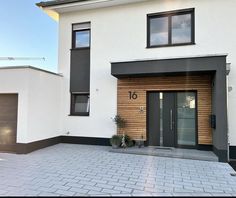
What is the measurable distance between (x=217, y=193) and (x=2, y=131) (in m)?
7.29

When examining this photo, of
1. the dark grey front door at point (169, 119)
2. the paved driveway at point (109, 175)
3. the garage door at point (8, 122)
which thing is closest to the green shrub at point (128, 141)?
the paved driveway at point (109, 175)

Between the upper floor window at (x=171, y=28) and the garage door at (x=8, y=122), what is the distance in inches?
223

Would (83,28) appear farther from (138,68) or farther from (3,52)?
(3,52)

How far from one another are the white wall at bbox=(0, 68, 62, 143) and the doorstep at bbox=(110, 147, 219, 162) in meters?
2.89

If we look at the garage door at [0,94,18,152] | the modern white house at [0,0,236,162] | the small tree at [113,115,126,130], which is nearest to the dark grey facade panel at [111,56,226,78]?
the modern white house at [0,0,236,162]

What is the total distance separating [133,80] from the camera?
342 inches

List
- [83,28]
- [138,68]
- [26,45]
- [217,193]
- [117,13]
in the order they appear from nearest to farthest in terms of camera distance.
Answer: [217,193] < [138,68] < [117,13] < [83,28] < [26,45]

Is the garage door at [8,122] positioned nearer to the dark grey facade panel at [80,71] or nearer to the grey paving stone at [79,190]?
the dark grey facade panel at [80,71]

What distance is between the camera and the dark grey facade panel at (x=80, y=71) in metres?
9.48

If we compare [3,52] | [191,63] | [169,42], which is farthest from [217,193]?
[3,52]

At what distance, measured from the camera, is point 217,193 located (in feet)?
14.0

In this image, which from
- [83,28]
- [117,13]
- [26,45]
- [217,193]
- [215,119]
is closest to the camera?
[217,193]

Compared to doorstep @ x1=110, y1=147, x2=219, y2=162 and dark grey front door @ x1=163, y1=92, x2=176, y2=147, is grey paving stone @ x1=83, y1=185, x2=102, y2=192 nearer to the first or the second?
doorstep @ x1=110, y1=147, x2=219, y2=162

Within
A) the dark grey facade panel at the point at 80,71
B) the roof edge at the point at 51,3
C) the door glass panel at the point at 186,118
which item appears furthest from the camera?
the dark grey facade panel at the point at 80,71
